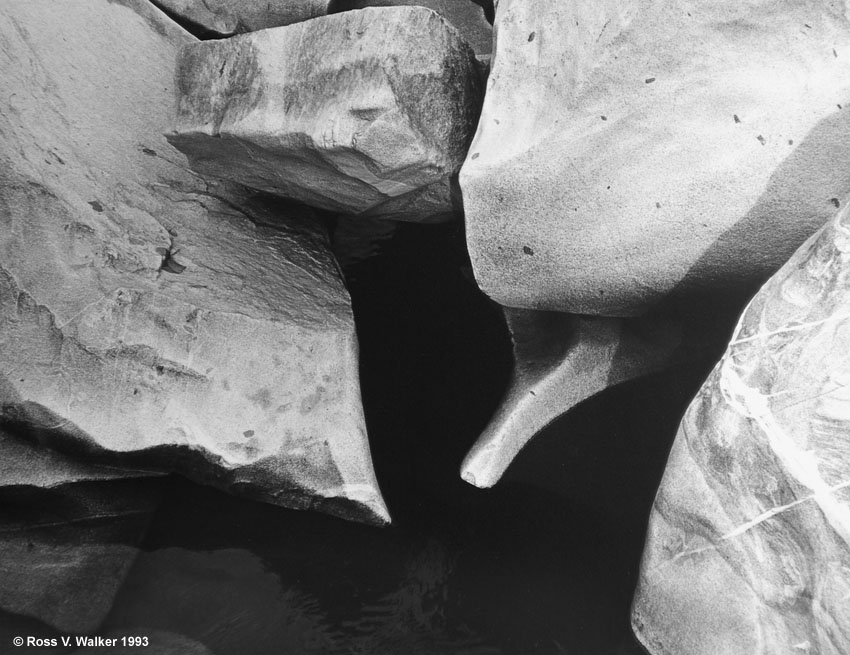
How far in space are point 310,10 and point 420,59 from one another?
27 centimetres

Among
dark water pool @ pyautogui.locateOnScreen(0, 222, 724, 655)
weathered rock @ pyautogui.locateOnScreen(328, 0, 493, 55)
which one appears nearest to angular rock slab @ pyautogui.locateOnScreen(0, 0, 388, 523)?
dark water pool @ pyautogui.locateOnScreen(0, 222, 724, 655)

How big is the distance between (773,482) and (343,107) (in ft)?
2.13

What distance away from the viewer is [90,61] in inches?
46.9

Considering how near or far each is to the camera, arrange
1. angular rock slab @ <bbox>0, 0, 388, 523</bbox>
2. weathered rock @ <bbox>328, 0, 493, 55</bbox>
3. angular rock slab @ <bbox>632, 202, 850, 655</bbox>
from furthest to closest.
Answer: weathered rock @ <bbox>328, 0, 493, 55</bbox> < angular rock slab @ <bbox>0, 0, 388, 523</bbox> < angular rock slab @ <bbox>632, 202, 850, 655</bbox>

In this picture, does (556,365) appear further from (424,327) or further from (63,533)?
(63,533)

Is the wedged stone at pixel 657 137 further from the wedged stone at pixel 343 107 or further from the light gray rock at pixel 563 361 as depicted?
the light gray rock at pixel 563 361

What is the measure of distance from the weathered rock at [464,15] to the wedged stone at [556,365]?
41 centimetres

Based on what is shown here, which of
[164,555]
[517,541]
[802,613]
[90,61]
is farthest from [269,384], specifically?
[802,613]

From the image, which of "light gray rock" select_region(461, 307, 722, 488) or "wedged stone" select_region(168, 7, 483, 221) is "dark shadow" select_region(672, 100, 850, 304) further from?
"wedged stone" select_region(168, 7, 483, 221)

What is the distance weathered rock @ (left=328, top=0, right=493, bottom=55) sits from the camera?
123 centimetres

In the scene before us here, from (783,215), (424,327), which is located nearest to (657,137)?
(783,215)

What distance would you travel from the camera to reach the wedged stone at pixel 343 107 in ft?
3.21

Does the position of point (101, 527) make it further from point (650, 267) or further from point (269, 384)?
point (650, 267)

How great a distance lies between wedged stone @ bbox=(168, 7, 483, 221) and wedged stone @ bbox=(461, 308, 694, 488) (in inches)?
9.9
